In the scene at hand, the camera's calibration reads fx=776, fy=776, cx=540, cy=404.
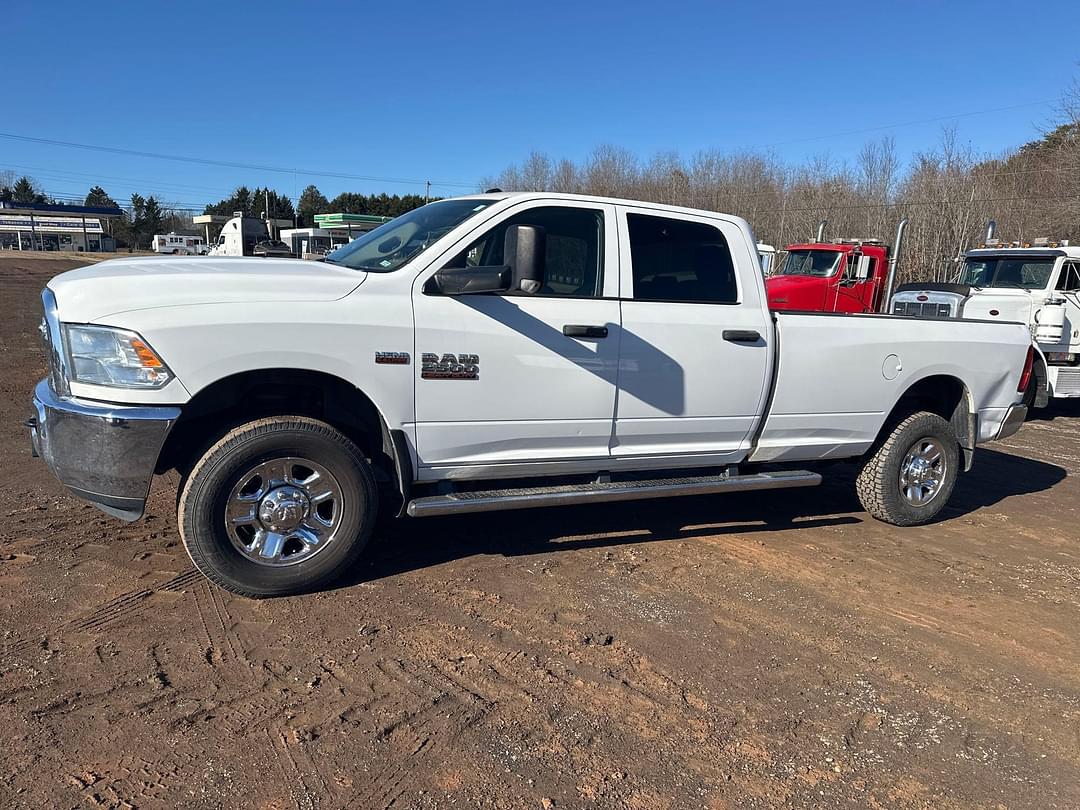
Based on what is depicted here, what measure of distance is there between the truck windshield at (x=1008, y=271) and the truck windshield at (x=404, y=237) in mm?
10512

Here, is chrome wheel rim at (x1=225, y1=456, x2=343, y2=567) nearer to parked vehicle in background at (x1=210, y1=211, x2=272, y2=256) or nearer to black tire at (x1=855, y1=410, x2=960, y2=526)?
black tire at (x1=855, y1=410, x2=960, y2=526)

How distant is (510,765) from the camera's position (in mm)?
2775

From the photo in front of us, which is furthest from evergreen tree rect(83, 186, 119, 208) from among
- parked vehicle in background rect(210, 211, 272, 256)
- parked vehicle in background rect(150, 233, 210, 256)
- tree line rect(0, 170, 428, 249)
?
parked vehicle in background rect(210, 211, 272, 256)

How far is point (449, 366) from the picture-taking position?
13.2 ft

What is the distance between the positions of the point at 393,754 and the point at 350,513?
4.72 feet

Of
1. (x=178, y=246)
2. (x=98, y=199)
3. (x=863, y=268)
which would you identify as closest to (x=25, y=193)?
(x=98, y=199)

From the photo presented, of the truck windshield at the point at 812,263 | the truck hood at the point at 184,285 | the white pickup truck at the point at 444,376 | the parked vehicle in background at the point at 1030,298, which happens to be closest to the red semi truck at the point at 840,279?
the truck windshield at the point at 812,263

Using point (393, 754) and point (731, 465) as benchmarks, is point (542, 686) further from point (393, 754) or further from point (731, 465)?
point (731, 465)

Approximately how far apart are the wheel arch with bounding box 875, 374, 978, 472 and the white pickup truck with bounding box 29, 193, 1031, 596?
1.16ft

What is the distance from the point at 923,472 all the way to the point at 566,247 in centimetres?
334

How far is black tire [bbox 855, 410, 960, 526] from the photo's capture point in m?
5.60

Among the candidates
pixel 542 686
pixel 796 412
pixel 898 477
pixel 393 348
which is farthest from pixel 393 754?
pixel 898 477

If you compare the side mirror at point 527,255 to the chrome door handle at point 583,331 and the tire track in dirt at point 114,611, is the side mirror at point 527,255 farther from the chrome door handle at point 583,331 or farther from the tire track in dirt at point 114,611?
the tire track in dirt at point 114,611

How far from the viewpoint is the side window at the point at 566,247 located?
4.28 m
